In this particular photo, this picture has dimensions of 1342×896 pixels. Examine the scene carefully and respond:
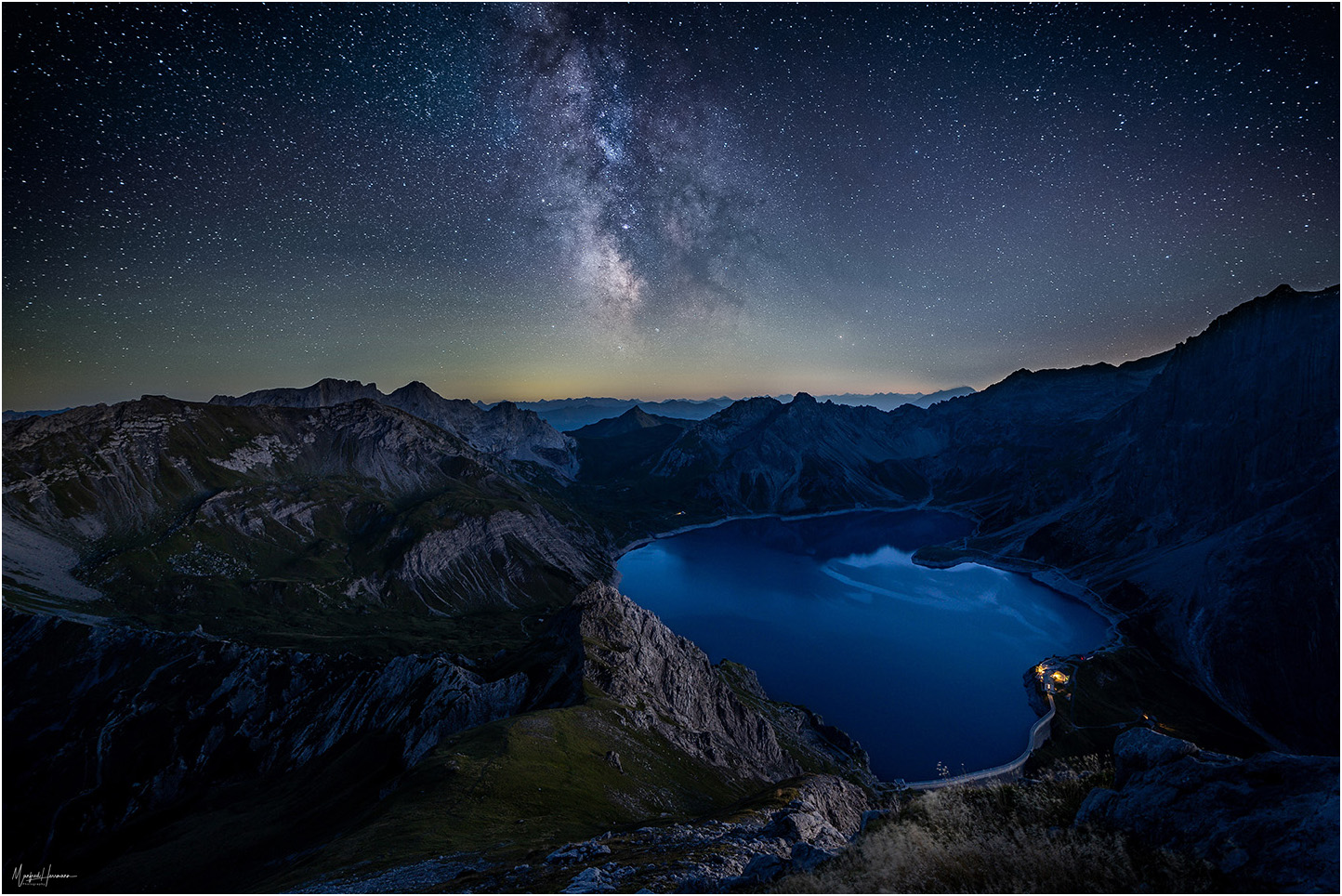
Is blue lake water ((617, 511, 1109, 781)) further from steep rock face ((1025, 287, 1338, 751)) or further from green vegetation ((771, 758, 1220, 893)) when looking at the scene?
green vegetation ((771, 758, 1220, 893))

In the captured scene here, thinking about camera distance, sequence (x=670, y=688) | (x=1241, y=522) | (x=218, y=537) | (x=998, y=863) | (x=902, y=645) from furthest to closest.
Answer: (x=218, y=537) < (x=902, y=645) < (x=1241, y=522) < (x=670, y=688) < (x=998, y=863)

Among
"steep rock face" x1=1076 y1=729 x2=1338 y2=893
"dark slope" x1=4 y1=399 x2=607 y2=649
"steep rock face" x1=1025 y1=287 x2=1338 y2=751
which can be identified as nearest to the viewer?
"steep rock face" x1=1076 y1=729 x2=1338 y2=893

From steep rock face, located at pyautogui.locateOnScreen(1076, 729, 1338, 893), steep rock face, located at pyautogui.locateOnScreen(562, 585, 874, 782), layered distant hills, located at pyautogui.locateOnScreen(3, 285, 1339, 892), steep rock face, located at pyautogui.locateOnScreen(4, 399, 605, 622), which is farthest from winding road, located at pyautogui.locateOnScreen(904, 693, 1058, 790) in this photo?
steep rock face, located at pyautogui.locateOnScreen(4, 399, 605, 622)

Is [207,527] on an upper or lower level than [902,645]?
upper

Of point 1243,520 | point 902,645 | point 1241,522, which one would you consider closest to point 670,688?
point 902,645

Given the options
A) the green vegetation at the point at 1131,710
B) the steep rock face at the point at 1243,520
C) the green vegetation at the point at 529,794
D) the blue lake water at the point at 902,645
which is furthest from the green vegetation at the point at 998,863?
the steep rock face at the point at 1243,520

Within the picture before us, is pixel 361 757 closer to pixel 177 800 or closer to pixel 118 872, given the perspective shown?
pixel 118 872

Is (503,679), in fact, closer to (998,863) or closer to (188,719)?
(188,719)
